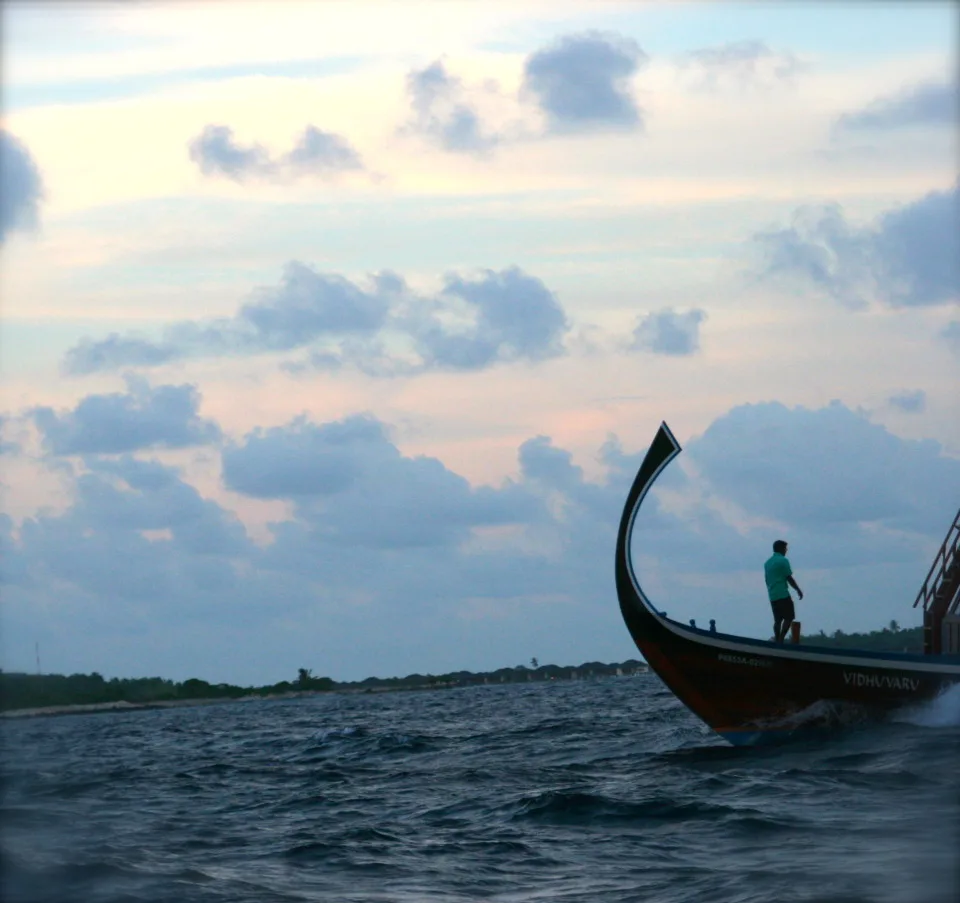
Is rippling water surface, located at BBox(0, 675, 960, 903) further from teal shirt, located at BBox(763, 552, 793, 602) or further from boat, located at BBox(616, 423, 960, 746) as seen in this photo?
teal shirt, located at BBox(763, 552, 793, 602)

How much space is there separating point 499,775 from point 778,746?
4506 millimetres

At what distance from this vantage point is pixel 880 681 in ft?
67.2

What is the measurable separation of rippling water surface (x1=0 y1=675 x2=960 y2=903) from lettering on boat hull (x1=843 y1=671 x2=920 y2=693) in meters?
0.46

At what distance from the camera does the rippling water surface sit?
11.6m

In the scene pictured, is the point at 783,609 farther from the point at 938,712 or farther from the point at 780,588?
the point at 938,712

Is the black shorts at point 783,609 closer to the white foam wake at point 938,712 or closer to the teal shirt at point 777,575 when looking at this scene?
the teal shirt at point 777,575

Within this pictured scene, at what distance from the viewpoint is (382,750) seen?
29.5m

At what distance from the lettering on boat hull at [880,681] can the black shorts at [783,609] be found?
1390 mm

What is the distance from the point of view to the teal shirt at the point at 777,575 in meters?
20.9

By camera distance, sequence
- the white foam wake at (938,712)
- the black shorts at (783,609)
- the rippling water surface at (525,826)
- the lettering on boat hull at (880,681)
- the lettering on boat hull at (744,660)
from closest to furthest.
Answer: the rippling water surface at (525,826) → the white foam wake at (938,712) → the lettering on boat hull at (880,681) → the lettering on boat hull at (744,660) → the black shorts at (783,609)

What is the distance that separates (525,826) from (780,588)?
24.2 ft

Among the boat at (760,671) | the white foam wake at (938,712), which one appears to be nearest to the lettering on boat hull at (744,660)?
the boat at (760,671)

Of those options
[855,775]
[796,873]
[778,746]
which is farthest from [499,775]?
[796,873]

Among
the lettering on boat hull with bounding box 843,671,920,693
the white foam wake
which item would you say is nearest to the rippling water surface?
the white foam wake
